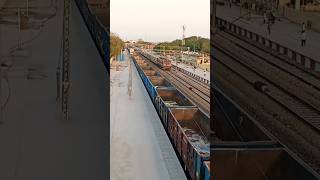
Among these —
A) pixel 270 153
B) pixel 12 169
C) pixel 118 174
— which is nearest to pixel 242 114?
pixel 270 153

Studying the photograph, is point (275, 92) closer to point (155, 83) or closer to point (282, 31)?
point (282, 31)

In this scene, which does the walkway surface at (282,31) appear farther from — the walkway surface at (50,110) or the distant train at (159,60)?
the walkway surface at (50,110)

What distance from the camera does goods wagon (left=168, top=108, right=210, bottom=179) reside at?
2.31 m

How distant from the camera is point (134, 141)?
244cm

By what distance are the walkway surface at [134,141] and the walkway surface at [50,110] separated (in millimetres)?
67

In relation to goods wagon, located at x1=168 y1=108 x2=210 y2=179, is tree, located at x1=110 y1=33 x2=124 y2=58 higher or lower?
higher

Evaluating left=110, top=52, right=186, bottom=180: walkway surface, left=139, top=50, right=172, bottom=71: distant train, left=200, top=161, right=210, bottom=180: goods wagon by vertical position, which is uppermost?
left=139, top=50, right=172, bottom=71: distant train

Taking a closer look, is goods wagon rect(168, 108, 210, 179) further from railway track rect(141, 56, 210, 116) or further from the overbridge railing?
the overbridge railing

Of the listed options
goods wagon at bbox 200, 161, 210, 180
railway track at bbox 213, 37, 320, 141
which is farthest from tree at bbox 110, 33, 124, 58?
goods wagon at bbox 200, 161, 210, 180

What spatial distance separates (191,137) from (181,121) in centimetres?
14

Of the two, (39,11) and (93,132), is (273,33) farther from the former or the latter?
(39,11)

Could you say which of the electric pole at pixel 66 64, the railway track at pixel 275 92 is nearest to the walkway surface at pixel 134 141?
the electric pole at pixel 66 64

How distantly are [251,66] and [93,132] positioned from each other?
3.86ft

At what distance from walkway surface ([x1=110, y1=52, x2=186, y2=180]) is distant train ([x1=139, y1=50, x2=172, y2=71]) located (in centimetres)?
12
